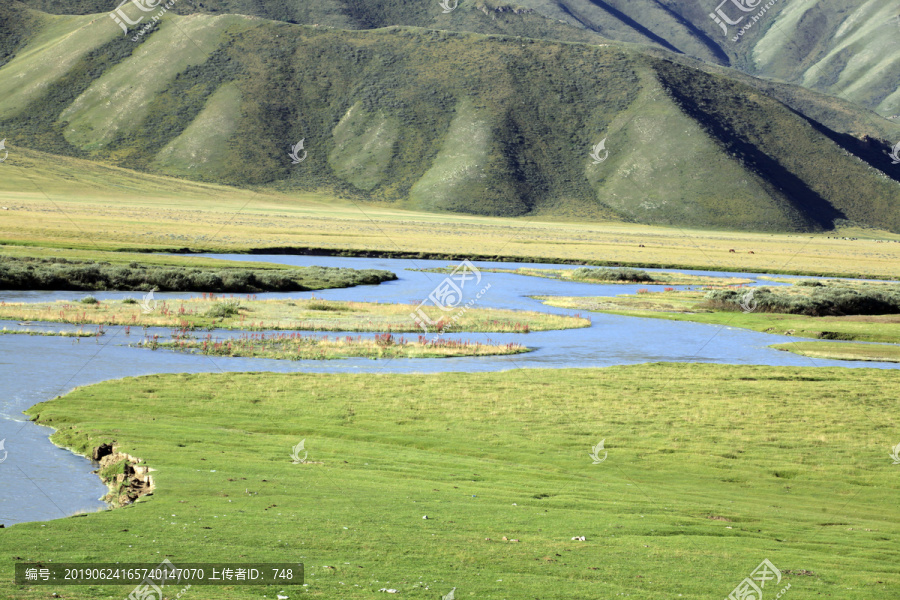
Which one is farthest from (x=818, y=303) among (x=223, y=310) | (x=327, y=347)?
(x=223, y=310)

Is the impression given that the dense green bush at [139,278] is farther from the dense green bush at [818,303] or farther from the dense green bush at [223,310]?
the dense green bush at [818,303]

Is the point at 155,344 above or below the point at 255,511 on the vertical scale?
below

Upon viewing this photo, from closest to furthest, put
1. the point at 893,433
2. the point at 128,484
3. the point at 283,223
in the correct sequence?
the point at 128,484
the point at 893,433
the point at 283,223

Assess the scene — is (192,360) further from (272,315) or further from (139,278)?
(139,278)

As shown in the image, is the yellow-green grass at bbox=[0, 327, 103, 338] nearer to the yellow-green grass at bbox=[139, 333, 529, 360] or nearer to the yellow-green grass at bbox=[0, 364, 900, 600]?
the yellow-green grass at bbox=[139, 333, 529, 360]

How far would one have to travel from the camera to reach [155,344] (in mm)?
48219

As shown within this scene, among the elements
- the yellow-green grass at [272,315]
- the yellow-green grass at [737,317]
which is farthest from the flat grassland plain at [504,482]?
the yellow-green grass at [737,317]

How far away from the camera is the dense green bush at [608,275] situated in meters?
110

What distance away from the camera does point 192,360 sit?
→ 4469cm

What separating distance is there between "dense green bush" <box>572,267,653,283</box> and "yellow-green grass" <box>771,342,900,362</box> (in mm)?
47461

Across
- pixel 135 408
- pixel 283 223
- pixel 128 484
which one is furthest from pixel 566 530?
pixel 283 223

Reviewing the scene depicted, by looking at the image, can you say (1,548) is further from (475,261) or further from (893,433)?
(475,261)

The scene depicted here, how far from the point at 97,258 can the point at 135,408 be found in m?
60.9

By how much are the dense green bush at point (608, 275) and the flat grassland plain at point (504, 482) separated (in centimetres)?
6080
